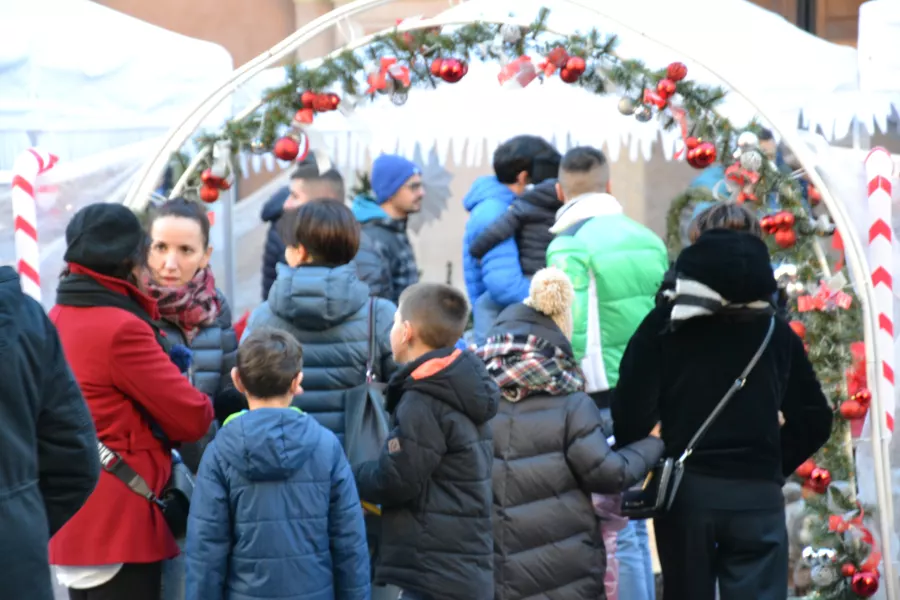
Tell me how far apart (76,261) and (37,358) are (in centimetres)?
127

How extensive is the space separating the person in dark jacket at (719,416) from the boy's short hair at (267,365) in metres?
1.16

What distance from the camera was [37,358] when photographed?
3.17 meters

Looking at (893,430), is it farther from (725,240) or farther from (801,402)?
(725,240)

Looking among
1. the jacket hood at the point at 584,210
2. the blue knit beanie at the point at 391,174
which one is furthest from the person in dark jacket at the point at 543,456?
the blue knit beanie at the point at 391,174

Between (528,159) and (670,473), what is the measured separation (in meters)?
3.14

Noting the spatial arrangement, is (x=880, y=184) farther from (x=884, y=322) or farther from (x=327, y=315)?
(x=327, y=315)

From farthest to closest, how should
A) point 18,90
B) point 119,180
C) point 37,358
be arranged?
point 18,90 → point 119,180 → point 37,358

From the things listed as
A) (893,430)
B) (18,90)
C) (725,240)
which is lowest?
(893,430)

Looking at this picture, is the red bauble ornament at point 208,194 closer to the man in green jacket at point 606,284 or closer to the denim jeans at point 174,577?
the man in green jacket at point 606,284

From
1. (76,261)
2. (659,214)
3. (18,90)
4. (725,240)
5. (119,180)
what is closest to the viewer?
(76,261)

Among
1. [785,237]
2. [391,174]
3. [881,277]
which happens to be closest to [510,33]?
[785,237]

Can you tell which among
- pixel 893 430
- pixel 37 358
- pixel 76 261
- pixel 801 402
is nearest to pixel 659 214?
pixel 893 430

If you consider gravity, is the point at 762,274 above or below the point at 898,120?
below

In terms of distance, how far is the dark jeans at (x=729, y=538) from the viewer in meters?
4.66
